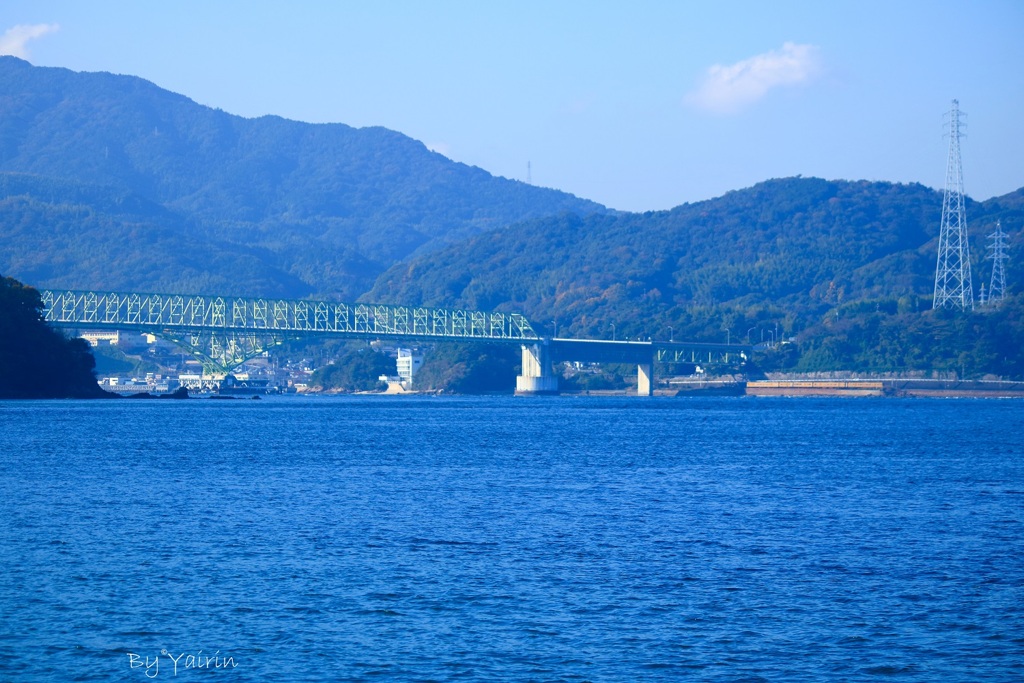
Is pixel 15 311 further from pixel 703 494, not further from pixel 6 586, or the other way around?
pixel 6 586

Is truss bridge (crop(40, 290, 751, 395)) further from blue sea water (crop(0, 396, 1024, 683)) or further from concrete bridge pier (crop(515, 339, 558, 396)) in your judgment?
blue sea water (crop(0, 396, 1024, 683))

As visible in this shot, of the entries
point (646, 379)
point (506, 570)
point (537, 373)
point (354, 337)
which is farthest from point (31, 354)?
point (646, 379)

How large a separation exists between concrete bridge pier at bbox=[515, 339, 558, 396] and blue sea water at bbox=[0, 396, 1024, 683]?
125m

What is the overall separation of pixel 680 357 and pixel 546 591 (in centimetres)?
16393

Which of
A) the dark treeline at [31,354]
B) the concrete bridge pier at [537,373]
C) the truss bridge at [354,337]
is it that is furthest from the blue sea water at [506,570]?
the concrete bridge pier at [537,373]

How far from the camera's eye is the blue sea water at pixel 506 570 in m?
18.0

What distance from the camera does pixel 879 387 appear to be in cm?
16138

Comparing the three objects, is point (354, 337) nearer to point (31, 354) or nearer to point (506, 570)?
point (31, 354)

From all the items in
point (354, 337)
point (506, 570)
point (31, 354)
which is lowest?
point (506, 570)

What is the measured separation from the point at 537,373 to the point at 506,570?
152m

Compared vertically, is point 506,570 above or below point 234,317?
below

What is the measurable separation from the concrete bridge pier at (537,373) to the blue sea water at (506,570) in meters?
125

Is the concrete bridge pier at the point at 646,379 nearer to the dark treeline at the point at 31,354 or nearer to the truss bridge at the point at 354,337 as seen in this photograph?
the truss bridge at the point at 354,337

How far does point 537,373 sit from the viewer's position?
17638cm
